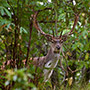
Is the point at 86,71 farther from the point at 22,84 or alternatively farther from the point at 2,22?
the point at 22,84

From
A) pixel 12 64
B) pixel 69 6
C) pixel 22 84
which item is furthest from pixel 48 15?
pixel 22 84

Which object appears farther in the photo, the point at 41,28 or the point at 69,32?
the point at 69,32

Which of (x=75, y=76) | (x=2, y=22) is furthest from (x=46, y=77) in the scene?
(x=75, y=76)

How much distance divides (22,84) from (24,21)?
2.15 metres

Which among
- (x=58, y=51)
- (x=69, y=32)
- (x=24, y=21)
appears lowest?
(x=58, y=51)

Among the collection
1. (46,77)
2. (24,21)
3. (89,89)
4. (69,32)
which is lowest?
(89,89)

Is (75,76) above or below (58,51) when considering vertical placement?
below

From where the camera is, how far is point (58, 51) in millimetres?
5125

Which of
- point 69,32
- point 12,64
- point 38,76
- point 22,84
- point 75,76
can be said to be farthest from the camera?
point 75,76

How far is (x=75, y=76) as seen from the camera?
749 cm

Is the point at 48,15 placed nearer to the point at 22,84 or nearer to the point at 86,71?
the point at 22,84

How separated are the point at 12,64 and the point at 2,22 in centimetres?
68

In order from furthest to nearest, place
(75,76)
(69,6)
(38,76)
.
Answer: (75,76), (69,6), (38,76)

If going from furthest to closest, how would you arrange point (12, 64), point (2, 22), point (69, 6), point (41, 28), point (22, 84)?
point (41, 28) < point (69, 6) < point (12, 64) < point (2, 22) < point (22, 84)
